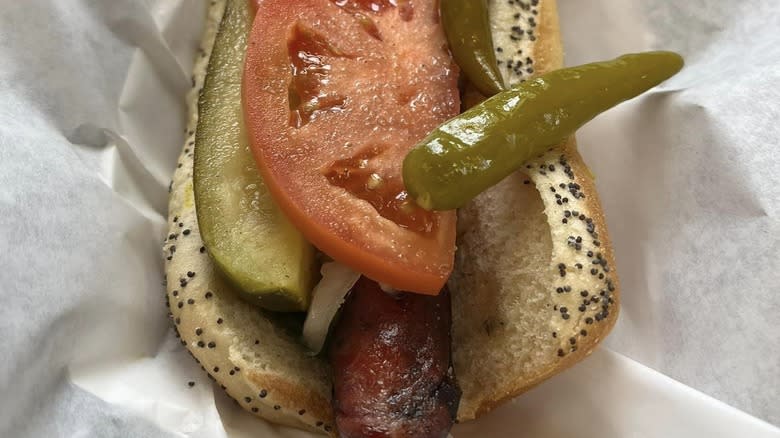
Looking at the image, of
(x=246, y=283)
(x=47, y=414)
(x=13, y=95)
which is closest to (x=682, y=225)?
(x=246, y=283)

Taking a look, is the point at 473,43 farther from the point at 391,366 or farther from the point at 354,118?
the point at 391,366

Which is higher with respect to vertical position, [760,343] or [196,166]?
[196,166]

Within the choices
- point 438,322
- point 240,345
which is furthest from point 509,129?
point 240,345

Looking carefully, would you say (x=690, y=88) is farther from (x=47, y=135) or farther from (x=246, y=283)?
(x=47, y=135)

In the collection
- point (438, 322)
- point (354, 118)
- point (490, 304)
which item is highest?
point (354, 118)

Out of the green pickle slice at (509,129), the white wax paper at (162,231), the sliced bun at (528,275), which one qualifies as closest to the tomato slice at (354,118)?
the green pickle slice at (509,129)
